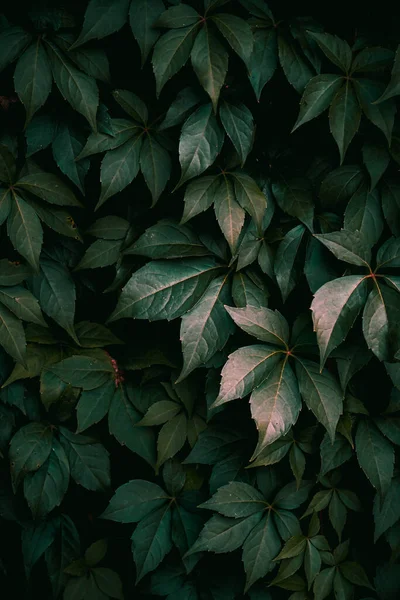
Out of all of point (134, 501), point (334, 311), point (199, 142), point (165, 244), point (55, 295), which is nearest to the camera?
point (334, 311)

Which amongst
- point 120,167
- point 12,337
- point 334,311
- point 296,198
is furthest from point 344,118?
point 12,337

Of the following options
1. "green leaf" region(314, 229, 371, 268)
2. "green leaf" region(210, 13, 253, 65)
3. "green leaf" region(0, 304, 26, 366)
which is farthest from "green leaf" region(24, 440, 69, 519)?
"green leaf" region(210, 13, 253, 65)

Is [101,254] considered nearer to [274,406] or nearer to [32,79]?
[32,79]

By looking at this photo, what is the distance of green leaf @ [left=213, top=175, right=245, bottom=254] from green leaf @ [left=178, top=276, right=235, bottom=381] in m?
0.15

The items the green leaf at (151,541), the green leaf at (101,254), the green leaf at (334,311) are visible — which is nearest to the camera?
the green leaf at (334,311)

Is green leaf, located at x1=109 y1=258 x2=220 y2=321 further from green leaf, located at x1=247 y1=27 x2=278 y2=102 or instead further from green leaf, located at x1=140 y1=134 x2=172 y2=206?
green leaf, located at x1=247 y1=27 x2=278 y2=102

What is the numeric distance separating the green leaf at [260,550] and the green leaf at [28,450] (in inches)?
26.1

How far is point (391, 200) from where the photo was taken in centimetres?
160

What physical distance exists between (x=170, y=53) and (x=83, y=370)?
0.92 m

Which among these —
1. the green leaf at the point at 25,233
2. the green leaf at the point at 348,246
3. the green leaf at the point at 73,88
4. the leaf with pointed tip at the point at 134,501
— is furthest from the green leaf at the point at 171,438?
the green leaf at the point at 73,88

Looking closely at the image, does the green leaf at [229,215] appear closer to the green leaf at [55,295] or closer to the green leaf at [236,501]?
the green leaf at [55,295]

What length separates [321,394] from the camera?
1.55 metres

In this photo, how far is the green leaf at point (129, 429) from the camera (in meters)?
1.87

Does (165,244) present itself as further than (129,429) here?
No
